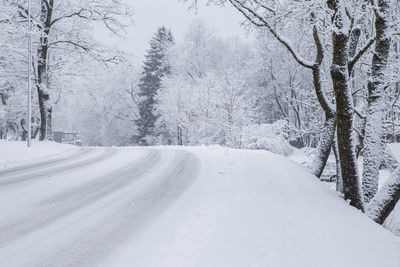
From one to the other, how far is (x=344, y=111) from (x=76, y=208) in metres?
5.88

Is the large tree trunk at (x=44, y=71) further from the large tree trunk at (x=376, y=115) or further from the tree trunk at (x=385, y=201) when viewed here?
the tree trunk at (x=385, y=201)

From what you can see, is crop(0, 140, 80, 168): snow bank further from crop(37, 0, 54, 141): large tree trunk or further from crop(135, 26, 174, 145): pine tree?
crop(135, 26, 174, 145): pine tree

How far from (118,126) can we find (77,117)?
56.5ft

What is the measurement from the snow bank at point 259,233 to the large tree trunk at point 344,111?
1.95 ft

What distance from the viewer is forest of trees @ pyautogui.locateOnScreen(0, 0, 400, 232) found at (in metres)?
6.75

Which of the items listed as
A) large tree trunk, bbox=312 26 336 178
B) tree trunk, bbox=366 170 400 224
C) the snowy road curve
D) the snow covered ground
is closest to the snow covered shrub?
large tree trunk, bbox=312 26 336 178

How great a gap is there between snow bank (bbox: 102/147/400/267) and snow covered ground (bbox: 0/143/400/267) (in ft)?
0.05

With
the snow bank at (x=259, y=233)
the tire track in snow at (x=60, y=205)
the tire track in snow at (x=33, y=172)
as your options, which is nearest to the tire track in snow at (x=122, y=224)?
the snow bank at (x=259, y=233)

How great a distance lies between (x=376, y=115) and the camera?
280 inches

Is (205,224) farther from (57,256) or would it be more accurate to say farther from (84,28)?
(84,28)

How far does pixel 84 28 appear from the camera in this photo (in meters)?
17.6

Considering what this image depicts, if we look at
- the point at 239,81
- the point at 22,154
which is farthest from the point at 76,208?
the point at 239,81

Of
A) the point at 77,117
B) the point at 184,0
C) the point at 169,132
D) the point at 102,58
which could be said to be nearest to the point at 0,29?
the point at 102,58

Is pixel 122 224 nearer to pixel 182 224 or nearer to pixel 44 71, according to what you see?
pixel 182 224
